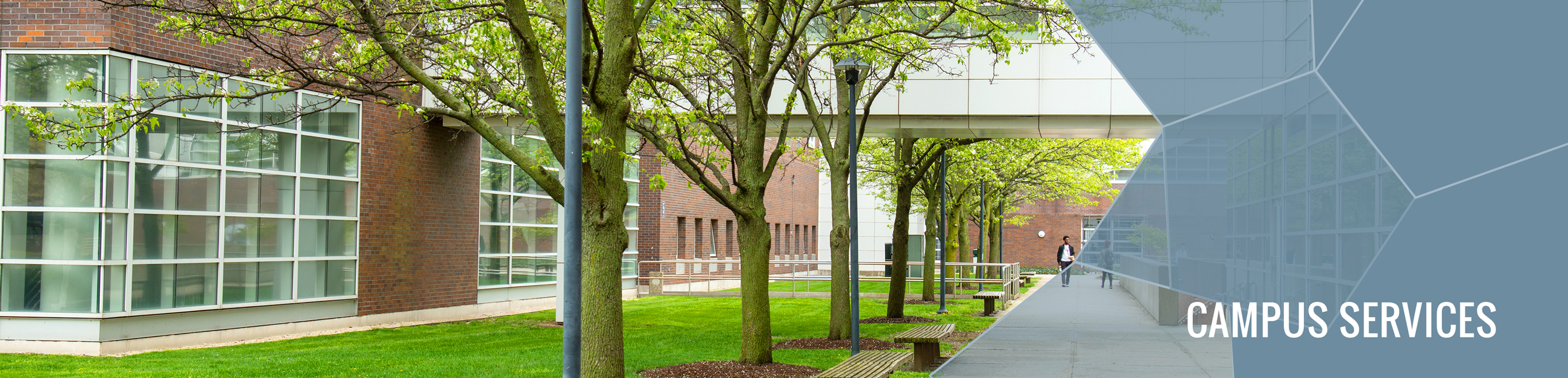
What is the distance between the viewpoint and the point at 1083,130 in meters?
16.3

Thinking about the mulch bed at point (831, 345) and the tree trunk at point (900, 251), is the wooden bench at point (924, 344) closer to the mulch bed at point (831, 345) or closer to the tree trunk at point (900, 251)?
the mulch bed at point (831, 345)

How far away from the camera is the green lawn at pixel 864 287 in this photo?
91.2 ft

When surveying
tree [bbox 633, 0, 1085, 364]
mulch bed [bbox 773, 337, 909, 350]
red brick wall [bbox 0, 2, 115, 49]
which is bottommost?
mulch bed [bbox 773, 337, 909, 350]

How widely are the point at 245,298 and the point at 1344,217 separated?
1358 cm

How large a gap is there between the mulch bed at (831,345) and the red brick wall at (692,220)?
8.09 meters

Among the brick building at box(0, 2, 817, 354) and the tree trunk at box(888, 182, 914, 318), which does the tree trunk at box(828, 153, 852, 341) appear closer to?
the tree trunk at box(888, 182, 914, 318)

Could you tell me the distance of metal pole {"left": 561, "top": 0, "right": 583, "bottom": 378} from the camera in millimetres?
6281

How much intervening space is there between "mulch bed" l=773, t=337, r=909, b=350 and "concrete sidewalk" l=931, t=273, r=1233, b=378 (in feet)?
8.54

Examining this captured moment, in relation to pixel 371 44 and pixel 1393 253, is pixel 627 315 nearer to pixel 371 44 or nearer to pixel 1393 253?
pixel 371 44

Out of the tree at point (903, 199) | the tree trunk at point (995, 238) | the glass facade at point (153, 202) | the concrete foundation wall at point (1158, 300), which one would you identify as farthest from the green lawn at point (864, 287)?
the concrete foundation wall at point (1158, 300)

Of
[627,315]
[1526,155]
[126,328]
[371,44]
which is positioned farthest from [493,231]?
[1526,155]

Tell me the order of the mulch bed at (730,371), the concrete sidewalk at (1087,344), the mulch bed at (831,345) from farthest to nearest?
1. the mulch bed at (831,345)
2. the mulch bed at (730,371)
3. the concrete sidewalk at (1087,344)

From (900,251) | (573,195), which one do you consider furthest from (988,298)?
(573,195)
